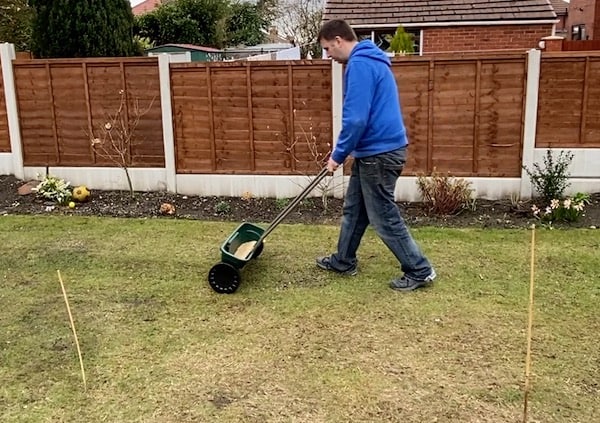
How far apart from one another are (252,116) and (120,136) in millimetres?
1707

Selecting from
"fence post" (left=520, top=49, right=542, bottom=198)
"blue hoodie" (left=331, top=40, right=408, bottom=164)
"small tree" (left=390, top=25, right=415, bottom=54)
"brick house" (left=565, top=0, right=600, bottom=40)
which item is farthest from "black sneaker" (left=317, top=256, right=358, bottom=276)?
"brick house" (left=565, top=0, right=600, bottom=40)

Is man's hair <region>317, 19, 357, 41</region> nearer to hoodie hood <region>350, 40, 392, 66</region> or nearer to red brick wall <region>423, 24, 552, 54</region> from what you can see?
hoodie hood <region>350, 40, 392, 66</region>

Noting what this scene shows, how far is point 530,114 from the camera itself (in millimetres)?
7387

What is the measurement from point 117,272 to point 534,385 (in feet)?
11.5

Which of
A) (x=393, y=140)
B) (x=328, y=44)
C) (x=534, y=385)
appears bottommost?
(x=534, y=385)

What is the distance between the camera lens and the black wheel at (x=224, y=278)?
4.98 metres

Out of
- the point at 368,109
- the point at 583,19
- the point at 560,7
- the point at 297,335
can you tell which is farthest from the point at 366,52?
the point at 560,7

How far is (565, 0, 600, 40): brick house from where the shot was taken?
62.1 ft

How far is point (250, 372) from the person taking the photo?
12.6 ft

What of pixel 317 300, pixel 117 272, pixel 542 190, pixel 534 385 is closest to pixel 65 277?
pixel 117 272

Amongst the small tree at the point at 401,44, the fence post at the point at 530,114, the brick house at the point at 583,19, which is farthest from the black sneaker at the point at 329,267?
the brick house at the point at 583,19

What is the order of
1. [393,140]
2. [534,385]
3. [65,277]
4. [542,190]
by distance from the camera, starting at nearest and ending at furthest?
[534,385] < [393,140] < [65,277] < [542,190]

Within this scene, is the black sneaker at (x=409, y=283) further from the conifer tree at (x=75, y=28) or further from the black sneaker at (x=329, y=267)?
the conifer tree at (x=75, y=28)

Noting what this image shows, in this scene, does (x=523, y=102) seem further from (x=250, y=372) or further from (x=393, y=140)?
(x=250, y=372)
